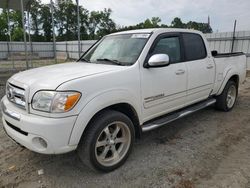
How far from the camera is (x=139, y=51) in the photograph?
341 centimetres

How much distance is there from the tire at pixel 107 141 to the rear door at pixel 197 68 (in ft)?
5.21

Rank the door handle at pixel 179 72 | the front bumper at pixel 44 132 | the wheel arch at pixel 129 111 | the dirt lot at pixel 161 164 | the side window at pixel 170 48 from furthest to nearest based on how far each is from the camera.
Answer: the door handle at pixel 179 72
the side window at pixel 170 48
the wheel arch at pixel 129 111
the dirt lot at pixel 161 164
the front bumper at pixel 44 132

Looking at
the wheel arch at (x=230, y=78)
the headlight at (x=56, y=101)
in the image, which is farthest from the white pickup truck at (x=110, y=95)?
the wheel arch at (x=230, y=78)

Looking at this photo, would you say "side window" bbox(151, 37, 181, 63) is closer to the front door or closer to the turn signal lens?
the front door

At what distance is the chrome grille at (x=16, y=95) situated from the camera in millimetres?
2733

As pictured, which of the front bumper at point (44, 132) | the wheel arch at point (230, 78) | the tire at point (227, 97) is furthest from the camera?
the tire at point (227, 97)

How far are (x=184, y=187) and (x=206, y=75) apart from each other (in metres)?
2.49

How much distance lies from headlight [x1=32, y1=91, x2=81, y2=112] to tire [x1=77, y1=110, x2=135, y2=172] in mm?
426

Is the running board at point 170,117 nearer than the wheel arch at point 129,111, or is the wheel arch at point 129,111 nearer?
the wheel arch at point 129,111

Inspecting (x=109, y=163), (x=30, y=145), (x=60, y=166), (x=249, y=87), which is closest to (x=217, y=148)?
(x=109, y=163)

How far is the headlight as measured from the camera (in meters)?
2.46

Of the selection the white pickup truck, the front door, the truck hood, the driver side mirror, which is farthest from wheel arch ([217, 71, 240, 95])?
the truck hood

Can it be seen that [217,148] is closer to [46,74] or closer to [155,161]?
[155,161]

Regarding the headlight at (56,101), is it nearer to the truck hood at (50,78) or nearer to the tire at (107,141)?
the truck hood at (50,78)
